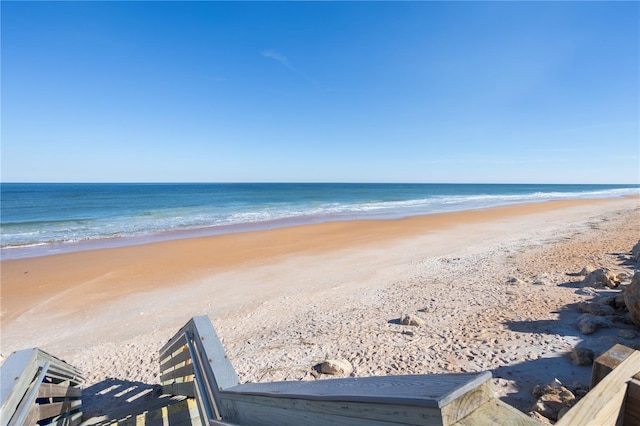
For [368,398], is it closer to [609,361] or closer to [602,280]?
[609,361]

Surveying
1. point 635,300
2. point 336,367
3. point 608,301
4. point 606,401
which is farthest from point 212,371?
point 608,301

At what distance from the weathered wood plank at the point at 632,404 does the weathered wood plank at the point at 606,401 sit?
21 millimetres

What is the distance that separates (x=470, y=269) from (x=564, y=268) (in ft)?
7.31

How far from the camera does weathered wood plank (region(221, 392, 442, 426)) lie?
78 cm

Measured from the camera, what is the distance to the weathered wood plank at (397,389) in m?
0.76

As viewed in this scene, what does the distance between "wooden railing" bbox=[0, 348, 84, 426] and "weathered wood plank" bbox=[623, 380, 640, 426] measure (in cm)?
330

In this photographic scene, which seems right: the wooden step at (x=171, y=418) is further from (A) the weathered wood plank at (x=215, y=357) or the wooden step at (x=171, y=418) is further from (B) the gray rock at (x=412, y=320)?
(B) the gray rock at (x=412, y=320)

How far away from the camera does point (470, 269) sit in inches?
352

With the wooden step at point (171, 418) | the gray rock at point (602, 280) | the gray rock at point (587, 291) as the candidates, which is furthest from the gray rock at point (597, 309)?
the wooden step at point (171, 418)

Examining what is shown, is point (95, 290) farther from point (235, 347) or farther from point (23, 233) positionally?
point (23, 233)

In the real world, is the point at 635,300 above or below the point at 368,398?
below

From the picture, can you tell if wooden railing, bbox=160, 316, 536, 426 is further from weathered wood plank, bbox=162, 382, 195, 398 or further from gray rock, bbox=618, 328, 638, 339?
gray rock, bbox=618, 328, 638, 339

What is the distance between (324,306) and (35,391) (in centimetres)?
510

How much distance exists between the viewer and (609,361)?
1.35m
